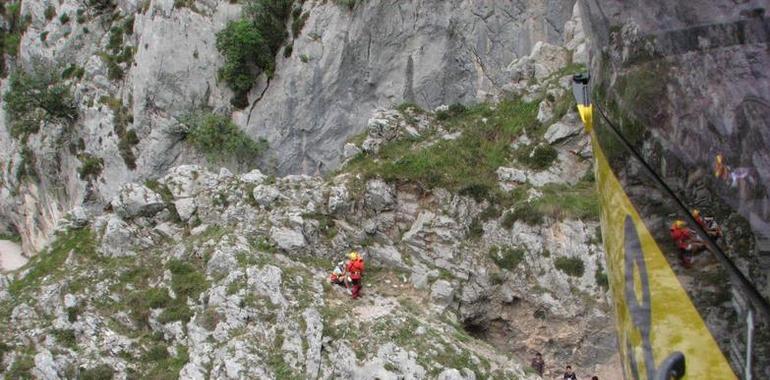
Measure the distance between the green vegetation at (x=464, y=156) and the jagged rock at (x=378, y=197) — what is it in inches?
14.1

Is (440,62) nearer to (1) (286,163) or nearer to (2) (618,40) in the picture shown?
(1) (286,163)

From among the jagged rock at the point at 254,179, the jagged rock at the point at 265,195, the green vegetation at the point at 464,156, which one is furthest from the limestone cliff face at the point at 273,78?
the jagged rock at the point at 265,195

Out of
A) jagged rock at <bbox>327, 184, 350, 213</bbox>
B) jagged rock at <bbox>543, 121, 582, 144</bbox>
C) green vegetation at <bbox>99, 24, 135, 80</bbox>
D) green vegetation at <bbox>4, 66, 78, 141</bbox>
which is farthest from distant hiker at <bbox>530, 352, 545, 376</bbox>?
green vegetation at <bbox>4, 66, 78, 141</bbox>

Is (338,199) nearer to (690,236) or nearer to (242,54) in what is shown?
(242,54)

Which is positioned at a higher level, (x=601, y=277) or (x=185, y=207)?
(x=185, y=207)

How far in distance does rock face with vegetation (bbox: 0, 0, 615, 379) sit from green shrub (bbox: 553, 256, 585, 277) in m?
0.05

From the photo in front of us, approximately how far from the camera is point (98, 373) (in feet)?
44.7

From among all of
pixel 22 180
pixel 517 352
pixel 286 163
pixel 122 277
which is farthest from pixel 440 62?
pixel 22 180

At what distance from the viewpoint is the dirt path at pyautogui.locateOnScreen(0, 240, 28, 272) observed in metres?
38.3

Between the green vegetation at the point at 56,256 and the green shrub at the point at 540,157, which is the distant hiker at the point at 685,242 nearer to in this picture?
the green vegetation at the point at 56,256

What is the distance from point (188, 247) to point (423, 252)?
23.7ft

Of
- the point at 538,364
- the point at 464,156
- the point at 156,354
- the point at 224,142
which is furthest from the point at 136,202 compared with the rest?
the point at 538,364

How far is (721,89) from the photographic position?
2225mm

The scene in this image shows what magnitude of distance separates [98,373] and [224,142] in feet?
61.5
